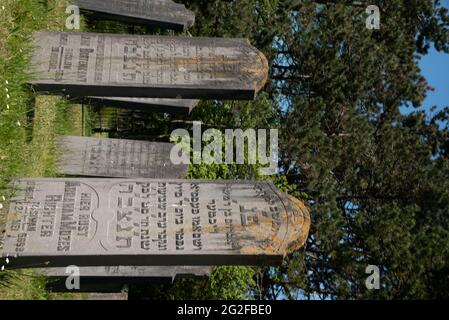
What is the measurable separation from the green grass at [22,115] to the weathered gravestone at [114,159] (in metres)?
0.47

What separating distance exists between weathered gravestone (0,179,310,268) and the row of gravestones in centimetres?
1


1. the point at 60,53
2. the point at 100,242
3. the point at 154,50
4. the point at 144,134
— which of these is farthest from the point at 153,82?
the point at 144,134

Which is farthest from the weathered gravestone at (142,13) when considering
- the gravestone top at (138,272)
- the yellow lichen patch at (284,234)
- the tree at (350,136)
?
the yellow lichen patch at (284,234)

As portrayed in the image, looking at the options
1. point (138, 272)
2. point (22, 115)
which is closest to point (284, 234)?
point (22, 115)

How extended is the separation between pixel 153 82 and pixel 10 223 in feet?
8.81

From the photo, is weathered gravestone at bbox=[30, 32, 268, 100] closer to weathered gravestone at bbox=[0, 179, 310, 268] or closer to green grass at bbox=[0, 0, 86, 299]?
green grass at bbox=[0, 0, 86, 299]

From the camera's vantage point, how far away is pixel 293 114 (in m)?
15.9

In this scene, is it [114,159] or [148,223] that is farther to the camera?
[114,159]

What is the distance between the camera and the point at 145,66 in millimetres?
8234

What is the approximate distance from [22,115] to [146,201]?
2.08m

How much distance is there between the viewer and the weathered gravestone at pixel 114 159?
33.7 ft

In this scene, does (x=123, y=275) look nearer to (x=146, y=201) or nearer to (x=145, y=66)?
(x=145, y=66)

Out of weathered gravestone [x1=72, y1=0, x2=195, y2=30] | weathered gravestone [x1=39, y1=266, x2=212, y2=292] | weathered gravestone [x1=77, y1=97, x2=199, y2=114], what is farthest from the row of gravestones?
weathered gravestone [x1=72, y1=0, x2=195, y2=30]
